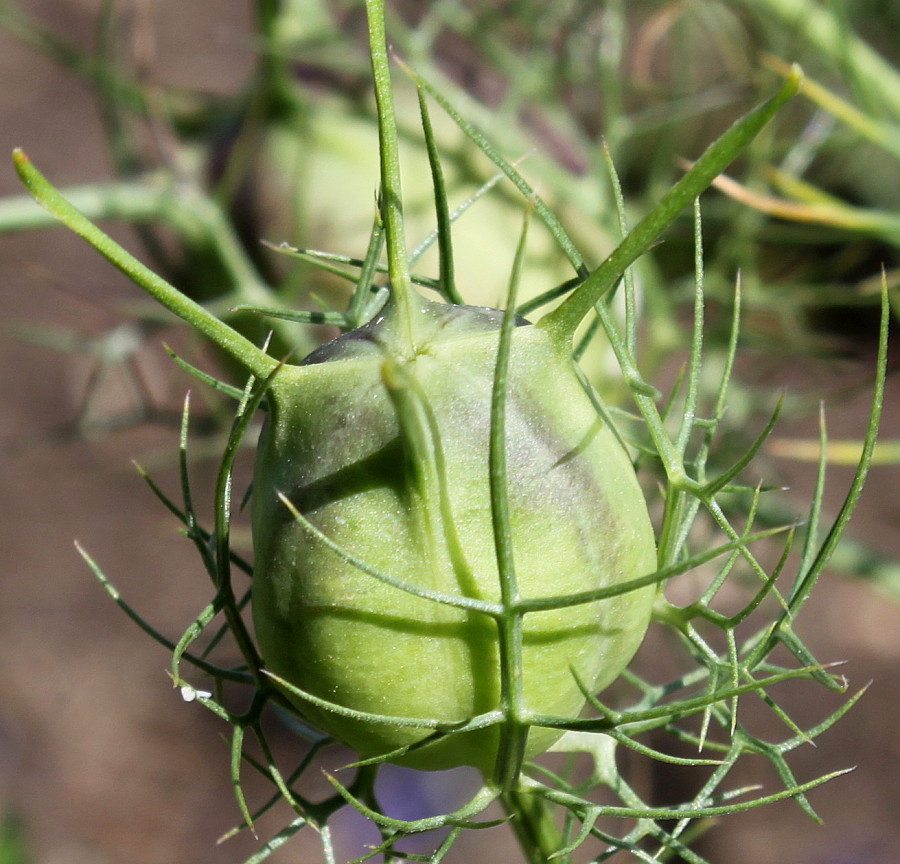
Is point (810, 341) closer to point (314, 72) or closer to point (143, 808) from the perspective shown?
point (314, 72)

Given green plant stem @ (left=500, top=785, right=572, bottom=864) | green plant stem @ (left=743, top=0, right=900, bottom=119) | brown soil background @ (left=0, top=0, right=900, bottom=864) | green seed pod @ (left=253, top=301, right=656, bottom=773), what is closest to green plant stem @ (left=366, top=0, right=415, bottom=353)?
green seed pod @ (left=253, top=301, right=656, bottom=773)

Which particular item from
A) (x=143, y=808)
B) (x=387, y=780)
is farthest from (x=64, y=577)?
(x=387, y=780)

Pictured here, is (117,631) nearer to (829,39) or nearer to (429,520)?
(829,39)

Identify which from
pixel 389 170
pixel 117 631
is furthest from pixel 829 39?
pixel 117 631

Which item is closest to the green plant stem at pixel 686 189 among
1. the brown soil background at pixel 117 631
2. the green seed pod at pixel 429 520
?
the green seed pod at pixel 429 520

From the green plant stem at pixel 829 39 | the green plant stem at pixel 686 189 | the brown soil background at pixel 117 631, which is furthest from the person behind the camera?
the brown soil background at pixel 117 631

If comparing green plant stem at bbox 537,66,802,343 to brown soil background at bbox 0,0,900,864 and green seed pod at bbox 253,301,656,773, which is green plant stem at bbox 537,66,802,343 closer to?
green seed pod at bbox 253,301,656,773

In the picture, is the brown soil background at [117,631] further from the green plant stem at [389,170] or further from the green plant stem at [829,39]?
the green plant stem at [389,170]

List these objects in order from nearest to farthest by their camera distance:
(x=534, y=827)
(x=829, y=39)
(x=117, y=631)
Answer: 1. (x=534, y=827)
2. (x=829, y=39)
3. (x=117, y=631)
